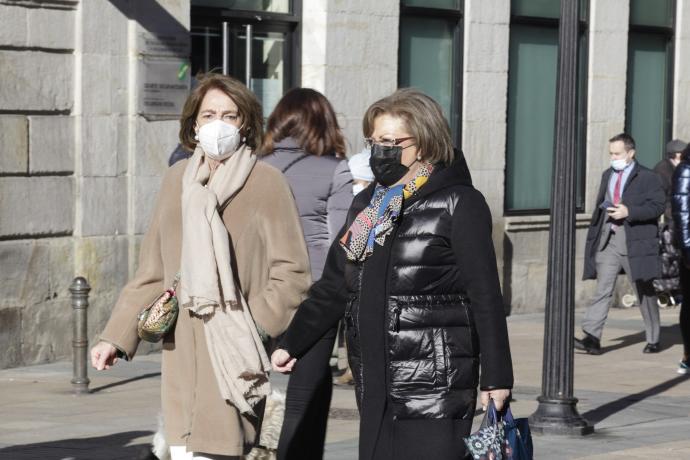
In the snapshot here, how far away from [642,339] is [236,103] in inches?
375

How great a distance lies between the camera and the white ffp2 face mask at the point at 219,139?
582 cm

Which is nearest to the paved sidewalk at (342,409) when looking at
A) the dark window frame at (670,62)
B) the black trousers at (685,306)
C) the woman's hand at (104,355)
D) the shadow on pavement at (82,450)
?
the shadow on pavement at (82,450)

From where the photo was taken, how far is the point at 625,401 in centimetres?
1087

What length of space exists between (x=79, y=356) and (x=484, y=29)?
680 cm

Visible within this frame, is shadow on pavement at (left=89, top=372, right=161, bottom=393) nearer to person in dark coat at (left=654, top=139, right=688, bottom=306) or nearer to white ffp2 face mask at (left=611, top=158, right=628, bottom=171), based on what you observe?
person in dark coat at (left=654, top=139, right=688, bottom=306)

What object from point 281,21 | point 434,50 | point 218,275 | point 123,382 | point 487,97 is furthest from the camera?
point 487,97

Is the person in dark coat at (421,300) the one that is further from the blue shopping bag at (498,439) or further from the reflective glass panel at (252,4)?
the reflective glass panel at (252,4)

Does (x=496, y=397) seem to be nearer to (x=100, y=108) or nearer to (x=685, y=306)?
(x=685, y=306)

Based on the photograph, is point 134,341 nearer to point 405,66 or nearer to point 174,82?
point 174,82

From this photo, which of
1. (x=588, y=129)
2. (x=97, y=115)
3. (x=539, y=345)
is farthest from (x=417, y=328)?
(x=588, y=129)

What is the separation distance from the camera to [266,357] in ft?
19.0

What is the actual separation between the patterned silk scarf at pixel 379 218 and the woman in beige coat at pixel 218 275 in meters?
0.39

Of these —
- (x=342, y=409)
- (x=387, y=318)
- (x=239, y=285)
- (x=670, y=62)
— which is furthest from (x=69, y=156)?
(x=670, y=62)

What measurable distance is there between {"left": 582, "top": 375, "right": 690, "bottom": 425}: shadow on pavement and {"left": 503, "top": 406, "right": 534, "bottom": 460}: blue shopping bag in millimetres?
4481
